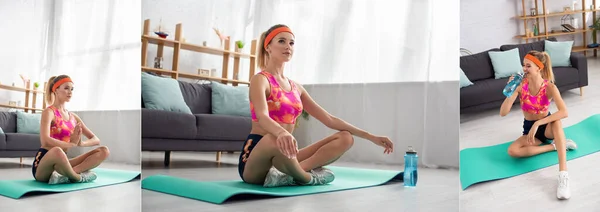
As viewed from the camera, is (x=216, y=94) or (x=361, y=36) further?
(x=361, y=36)

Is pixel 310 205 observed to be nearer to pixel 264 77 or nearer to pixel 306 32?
pixel 264 77

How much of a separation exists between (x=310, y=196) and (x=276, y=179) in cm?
17

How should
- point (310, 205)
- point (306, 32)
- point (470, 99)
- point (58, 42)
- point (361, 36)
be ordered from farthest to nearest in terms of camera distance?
point (58, 42), point (470, 99), point (361, 36), point (306, 32), point (310, 205)

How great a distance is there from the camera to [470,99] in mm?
3338

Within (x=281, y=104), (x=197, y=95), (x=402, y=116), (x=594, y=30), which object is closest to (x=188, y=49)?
(x=197, y=95)

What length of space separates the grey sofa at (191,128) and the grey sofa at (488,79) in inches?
53.6

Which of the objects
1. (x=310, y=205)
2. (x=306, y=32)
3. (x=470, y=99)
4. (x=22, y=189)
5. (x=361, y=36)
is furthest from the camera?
(x=22, y=189)

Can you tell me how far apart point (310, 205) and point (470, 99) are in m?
1.26

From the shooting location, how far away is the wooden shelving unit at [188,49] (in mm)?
2664

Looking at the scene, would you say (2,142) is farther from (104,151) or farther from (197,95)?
(197,95)

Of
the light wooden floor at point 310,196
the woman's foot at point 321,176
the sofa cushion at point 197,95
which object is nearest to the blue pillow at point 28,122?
the light wooden floor at point 310,196

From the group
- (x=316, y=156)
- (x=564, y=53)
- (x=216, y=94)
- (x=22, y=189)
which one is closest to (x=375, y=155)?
(x=316, y=156)

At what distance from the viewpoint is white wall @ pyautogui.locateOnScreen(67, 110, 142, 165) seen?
422cm

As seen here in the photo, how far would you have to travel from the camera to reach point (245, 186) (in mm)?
2656
